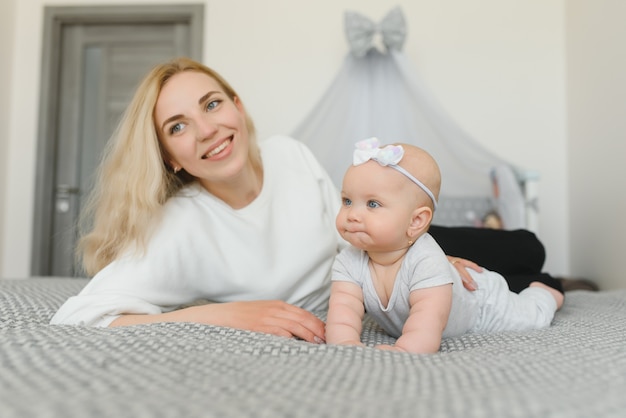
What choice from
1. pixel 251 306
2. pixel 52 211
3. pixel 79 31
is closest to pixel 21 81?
pixel 79 31

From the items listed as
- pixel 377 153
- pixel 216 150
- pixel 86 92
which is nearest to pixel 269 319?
pixel 377 153

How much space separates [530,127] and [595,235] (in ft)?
2.54

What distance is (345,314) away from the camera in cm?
98

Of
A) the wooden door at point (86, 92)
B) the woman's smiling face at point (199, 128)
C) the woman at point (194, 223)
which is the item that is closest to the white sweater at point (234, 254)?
the woman at point (194, 223)

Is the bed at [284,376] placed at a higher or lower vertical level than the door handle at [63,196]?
lower

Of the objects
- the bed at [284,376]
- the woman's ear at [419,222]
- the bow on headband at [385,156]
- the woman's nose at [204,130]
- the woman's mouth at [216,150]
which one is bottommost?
the bed at [284,376]

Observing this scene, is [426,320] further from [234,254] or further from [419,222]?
[234,254]

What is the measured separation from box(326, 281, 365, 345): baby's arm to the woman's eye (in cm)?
58

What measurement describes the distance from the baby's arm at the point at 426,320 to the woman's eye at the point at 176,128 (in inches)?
28.5

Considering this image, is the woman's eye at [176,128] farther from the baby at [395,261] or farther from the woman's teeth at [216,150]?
the baby at [395,261]

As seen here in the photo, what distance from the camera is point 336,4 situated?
3160 mm

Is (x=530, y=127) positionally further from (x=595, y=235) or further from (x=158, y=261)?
(x=158, y=261)

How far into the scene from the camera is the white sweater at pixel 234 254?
1130 mm

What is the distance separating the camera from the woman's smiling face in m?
1.29
